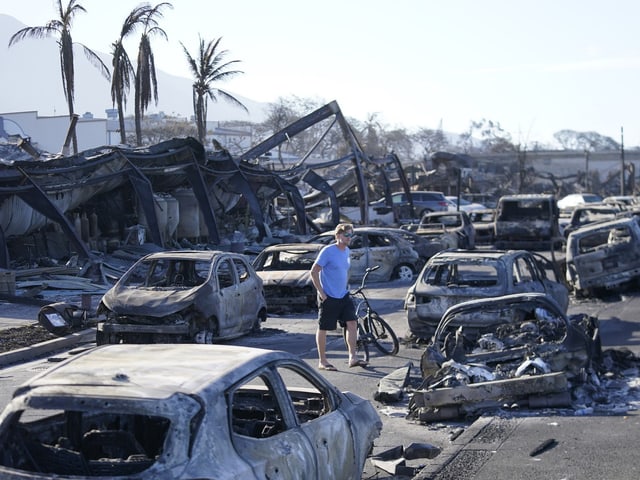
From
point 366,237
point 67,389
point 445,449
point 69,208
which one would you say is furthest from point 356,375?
point 69,208

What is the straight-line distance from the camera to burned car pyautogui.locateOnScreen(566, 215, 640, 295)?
65.3 feet

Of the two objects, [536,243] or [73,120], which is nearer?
[73,120]

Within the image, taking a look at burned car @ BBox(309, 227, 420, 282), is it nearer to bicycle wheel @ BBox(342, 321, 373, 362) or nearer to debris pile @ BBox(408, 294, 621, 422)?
bicycle wheel @ BBox(342, 321, 373, 362)

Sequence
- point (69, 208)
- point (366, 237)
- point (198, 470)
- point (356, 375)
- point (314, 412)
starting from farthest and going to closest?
point (69, 208) < point (366, 237) < point (356, 375) < point (314, 412) < point (198, 470)

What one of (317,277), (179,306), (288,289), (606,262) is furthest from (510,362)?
(606,262)

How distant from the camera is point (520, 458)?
26.0ft

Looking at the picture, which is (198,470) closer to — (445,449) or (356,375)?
(445,449)

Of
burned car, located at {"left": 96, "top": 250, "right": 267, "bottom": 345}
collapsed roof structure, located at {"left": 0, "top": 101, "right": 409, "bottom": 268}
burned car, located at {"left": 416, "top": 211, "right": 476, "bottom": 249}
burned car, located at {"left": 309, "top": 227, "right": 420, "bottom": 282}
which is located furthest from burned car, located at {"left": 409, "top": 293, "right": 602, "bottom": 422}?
burned car, located at {"left": 416, "top": 211, "right": 476, "bottom": 249}

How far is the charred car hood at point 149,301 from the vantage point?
14023mm

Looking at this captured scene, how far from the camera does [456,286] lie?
47.1 ft

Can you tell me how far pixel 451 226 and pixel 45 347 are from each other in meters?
20.6

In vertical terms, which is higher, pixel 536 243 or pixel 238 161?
pixel 238 161

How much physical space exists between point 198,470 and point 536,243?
29588 mm

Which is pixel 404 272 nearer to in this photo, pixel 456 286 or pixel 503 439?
pixel 456 286
